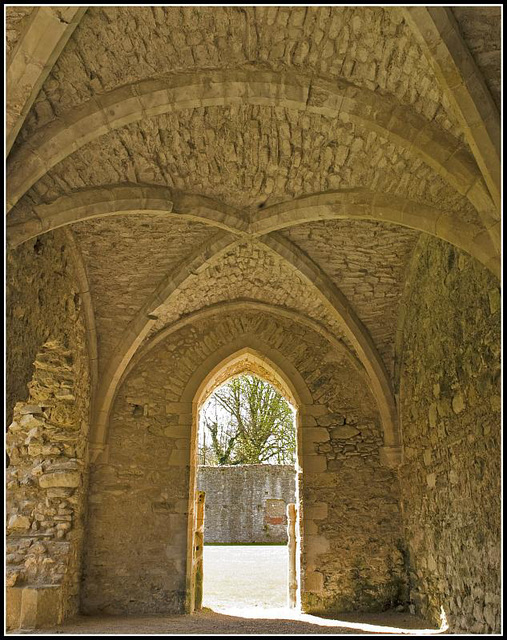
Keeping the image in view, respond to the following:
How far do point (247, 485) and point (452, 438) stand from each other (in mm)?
12022

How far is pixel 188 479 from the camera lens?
791 cm

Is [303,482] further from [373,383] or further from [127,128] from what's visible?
[127,128]

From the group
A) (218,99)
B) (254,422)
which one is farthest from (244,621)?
(254,422)

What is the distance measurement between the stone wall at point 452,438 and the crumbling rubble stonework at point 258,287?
3 centimetres

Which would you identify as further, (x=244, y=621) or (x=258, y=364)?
(x=258, y=364)

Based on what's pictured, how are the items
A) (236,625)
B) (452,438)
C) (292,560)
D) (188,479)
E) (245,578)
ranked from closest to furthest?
(452,438) → (236,625) → (188,479) → (292,560) → (245,578)

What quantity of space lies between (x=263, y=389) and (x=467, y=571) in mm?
13542

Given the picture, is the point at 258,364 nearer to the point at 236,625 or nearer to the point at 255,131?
the point at 236,625

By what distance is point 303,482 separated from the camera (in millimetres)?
7871

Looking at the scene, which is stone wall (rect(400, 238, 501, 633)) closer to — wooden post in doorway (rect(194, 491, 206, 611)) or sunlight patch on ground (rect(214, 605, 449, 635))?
sunlight patch on ground (rect(214, 605, 449, 635))

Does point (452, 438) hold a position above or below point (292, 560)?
above

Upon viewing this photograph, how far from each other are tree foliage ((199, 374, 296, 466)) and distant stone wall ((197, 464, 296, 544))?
1.87 m

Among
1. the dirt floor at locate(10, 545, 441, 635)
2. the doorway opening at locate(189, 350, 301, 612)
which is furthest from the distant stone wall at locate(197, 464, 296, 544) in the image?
the dirt floor at locate(10, 545, 441, 635)

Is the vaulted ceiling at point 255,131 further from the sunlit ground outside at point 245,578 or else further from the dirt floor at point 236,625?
the sunlit ground outside at point 245,578
